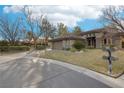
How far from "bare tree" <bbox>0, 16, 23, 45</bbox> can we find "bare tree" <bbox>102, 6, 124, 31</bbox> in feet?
66.7

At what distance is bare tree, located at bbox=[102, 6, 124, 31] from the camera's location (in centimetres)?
1278

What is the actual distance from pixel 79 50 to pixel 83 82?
16.9 meters

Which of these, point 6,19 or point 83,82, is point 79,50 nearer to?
point 6,19

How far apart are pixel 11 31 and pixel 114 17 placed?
77.7 feet

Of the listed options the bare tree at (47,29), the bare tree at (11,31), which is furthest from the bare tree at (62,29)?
the bare tree at (11,31)

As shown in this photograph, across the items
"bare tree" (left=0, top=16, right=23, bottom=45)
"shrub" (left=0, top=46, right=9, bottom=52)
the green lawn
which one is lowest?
the green lawn

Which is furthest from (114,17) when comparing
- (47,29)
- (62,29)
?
(62,29)

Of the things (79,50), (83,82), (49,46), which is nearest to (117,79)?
(83,82)

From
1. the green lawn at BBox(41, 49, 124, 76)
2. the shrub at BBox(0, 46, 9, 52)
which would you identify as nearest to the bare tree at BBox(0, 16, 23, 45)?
the shrub at BBox(0, 46, 9, 52)

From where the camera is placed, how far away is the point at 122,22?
12.8 m

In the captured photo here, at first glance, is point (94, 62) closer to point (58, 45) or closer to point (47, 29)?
point (58, 45)

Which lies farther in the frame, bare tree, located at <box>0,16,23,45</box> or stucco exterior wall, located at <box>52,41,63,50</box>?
stucco exterior wall, located at <box>52,41,63,50</box>

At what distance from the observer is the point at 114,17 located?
13.1 m

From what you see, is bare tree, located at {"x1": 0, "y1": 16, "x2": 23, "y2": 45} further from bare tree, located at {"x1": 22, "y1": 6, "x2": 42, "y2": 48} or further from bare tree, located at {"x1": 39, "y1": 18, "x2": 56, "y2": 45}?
bare tree, located at {"x1": 39, "y1": 18, "x2": 56, "y2": 45}
